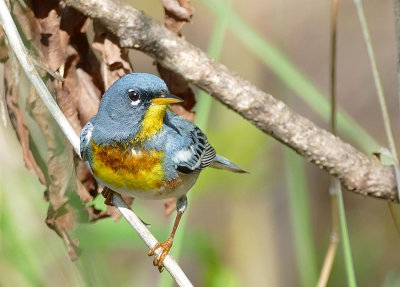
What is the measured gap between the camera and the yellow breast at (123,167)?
3.06m

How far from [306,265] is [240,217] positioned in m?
1.16

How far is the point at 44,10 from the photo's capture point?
3.02 meters

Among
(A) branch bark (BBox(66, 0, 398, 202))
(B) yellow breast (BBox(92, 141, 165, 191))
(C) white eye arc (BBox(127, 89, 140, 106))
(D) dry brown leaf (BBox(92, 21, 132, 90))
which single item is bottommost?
(B) yellow breast (BBox(92, 141, 165, 191))

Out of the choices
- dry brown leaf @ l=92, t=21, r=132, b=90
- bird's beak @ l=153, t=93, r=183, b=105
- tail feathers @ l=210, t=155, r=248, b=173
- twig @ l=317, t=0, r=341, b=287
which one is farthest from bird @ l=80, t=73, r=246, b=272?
twig @ l=317, t=0, r=341, b=287

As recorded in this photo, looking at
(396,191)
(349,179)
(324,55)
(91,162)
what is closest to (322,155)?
(349,179)

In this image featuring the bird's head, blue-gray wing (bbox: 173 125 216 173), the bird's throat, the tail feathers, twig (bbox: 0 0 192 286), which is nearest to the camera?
twig (bbox: 0 0 192 286)

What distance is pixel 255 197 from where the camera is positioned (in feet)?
14.8

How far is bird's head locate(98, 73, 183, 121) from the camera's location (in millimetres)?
2979

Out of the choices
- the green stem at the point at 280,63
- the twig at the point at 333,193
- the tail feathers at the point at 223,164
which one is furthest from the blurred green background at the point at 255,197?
the tail feathers at the point at 223,164

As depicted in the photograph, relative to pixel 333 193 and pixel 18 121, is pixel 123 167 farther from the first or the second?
pixel 333 193

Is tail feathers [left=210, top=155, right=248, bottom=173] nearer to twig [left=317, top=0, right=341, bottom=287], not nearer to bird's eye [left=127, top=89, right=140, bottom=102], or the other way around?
twig [left=317, top=0, right=341, bottom=287]

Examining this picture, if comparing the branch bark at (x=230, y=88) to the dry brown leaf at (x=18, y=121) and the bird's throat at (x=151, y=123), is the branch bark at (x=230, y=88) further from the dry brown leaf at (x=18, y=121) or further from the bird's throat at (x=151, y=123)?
the dry brown leaf at (x=18, y=121)

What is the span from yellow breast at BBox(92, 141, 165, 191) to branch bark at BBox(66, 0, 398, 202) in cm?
40

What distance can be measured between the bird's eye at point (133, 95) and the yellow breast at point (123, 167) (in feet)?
0.69
